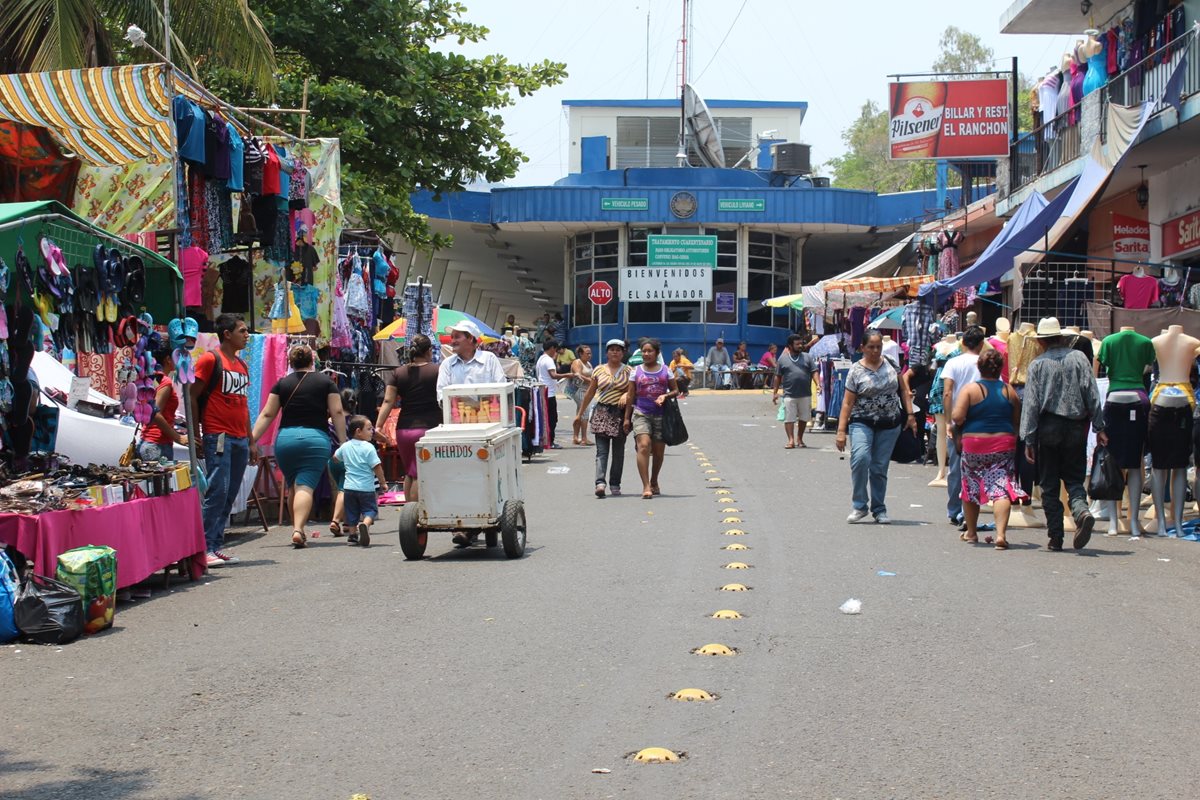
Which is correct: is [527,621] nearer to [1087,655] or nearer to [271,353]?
[1087,655]

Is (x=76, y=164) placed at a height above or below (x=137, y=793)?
above

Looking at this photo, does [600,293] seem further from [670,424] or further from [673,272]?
[670,424]

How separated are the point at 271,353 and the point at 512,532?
4.53 meters

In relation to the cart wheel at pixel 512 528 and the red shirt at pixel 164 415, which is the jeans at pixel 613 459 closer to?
the cart wheel at pixel 512 528

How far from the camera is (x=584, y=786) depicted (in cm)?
534

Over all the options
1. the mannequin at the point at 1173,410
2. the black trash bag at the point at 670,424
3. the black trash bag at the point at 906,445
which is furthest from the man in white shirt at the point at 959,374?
the black trash bag at the point at 670,424

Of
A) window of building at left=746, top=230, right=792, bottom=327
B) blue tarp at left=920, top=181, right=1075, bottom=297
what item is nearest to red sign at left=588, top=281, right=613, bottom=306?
window of building at left=746, top=230, right=792, bottom=327

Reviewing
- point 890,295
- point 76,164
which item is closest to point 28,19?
point 76,164

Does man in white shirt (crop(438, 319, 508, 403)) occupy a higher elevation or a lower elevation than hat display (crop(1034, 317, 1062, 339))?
lower

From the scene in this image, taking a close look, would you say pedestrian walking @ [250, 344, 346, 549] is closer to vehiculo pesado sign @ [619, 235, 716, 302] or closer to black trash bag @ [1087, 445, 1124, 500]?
black trash bag @ [1087, 445, 1124, 500]

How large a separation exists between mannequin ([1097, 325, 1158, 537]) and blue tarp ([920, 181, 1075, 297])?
191 inches

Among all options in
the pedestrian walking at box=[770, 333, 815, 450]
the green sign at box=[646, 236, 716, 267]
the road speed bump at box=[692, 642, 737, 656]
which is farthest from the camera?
the green sign at box=[646, 236, 716, 267]

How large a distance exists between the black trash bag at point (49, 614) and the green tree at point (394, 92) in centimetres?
1610

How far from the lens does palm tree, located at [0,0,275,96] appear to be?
15922 mm
